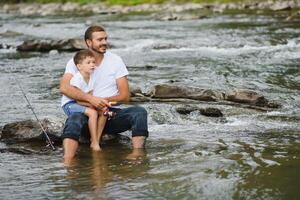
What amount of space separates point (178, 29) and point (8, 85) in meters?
20.1

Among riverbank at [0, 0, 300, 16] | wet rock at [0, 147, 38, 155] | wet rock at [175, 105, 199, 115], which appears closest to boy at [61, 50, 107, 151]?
wet rock at [0, 147, 38, 155]

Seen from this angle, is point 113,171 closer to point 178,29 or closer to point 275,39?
point 275,39

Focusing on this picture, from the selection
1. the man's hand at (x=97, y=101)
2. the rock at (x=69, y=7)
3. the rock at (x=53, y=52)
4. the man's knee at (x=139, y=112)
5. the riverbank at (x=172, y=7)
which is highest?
the rock at (x=69, y=7)

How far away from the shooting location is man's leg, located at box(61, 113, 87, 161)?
26.0 feet

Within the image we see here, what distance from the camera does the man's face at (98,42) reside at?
329 inches

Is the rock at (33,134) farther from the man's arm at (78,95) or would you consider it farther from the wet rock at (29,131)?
the man's arm at (78,95)

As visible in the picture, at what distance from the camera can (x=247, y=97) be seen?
12250 millimetres

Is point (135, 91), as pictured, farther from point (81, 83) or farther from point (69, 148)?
point (69, 148)

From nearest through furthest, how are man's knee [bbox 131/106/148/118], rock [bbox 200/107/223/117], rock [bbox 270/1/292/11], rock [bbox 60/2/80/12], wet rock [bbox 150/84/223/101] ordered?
man's knee [bbox 131/106/148/118], rock [bbox 200/107/223/117], wet rock [bbox 150/84/223/101], rock [bbox 270/1/292/11], rock [bbox 60/2/80/12]

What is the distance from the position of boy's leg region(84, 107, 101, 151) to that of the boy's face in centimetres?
54

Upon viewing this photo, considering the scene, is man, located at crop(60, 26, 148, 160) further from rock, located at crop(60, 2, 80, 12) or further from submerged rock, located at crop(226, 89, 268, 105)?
rock, located at crop(60, 2, 80, 12)

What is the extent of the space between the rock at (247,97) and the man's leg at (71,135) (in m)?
5.00

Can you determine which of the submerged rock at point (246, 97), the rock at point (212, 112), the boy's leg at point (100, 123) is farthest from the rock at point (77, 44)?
the boy's leg at point (100, 123)

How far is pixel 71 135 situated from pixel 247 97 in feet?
17.4
